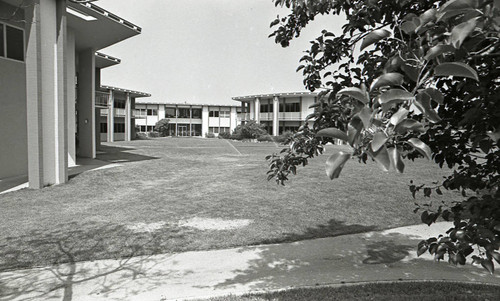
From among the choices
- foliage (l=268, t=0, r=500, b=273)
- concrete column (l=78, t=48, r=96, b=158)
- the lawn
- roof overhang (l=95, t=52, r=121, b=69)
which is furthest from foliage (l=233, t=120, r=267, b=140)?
foliage (l=268, t=0, r=500, b=273)

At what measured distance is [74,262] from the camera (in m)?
5.83

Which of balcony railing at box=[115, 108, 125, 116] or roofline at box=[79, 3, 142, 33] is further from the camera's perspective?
balcony railing at box=[115, 108, 125, 116]

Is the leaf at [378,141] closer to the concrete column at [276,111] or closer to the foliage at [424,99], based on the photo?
the foliage at [424,99]

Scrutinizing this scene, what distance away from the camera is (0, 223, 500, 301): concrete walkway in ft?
15.7

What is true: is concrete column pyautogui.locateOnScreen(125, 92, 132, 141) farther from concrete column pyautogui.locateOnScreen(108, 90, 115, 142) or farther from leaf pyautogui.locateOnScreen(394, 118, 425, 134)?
leaf pyautogui.locateOnScreen(394, 118, 425, 134)

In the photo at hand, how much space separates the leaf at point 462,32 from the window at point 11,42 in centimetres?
1610

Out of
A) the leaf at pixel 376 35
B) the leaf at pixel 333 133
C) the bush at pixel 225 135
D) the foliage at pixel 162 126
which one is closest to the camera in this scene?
the leaf at pixel 333 133

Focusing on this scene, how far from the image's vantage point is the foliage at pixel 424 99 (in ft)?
3.83

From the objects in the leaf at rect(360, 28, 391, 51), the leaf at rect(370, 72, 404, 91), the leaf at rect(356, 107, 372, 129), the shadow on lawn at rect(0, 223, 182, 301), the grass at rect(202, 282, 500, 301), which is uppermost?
the leaf at rect(360, 28, 391, 51)

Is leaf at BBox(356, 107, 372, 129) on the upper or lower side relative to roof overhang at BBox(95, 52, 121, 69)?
lower

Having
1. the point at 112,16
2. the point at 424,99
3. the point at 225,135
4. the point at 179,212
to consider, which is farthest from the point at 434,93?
the point at 225,135

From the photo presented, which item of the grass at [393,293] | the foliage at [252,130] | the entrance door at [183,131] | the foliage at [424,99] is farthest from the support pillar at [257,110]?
the foliage at [424,99]

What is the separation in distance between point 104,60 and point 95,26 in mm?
9493

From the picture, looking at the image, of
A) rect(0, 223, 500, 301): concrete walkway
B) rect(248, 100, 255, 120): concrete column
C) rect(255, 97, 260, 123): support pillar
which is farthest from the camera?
rect(248, 100, 255, 120): concrete column
